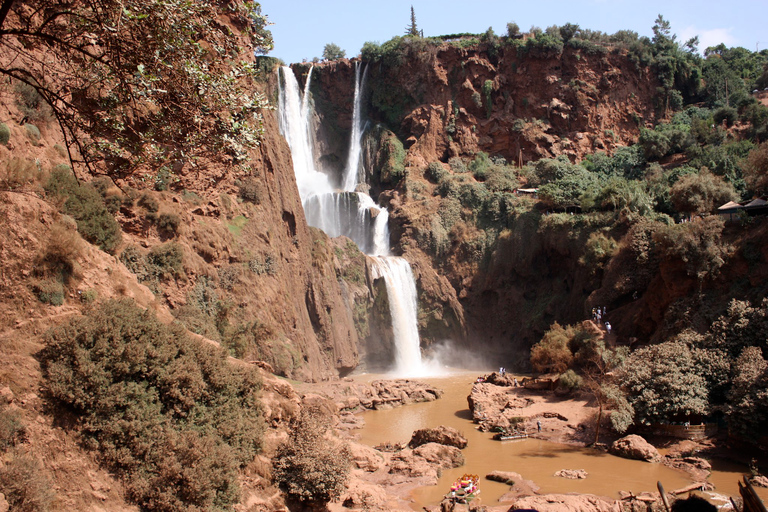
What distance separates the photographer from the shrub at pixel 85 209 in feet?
50.9

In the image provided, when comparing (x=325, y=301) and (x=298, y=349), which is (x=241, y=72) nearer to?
(x=298, y=349)

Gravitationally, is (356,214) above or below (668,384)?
above

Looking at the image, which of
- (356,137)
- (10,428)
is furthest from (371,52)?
(10,428)

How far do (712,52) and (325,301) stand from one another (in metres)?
61.1

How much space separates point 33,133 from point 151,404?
10.1 meters

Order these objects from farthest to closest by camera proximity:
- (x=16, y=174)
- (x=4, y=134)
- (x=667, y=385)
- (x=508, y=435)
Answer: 1. (x=508, y=435)
2. (x=667, y=385)
3. (x=4, y=134)
4. (x=16, y=174)

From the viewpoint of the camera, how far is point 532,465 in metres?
18.6

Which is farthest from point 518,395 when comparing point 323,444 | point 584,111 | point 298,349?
point 584,111

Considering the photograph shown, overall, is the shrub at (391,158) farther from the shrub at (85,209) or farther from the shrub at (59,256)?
the shrub at (59,256)

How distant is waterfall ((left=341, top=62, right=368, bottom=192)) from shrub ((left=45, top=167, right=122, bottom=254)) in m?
41.4

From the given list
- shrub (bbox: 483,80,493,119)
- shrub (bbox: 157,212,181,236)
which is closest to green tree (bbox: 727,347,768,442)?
shrub (bbox: 157,212,181,236)

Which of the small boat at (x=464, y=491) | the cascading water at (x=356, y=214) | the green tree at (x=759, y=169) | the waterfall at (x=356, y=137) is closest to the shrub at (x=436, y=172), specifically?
the cascading water at (x=356, y=214)

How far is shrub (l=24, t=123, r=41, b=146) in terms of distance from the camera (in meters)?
16.0

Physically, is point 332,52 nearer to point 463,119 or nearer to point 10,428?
point 463,119
